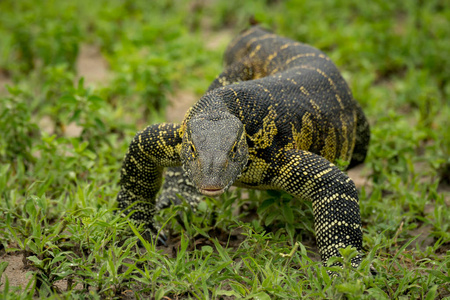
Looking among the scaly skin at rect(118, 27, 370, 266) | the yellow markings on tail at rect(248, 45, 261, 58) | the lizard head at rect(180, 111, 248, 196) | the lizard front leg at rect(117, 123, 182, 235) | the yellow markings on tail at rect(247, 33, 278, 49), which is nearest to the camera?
the lizard head at rect(180, 111, 248, 196)

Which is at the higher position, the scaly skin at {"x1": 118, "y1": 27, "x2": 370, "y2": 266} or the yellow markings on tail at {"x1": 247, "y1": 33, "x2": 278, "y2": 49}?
the yellow markings on tail at {"x1": 247, "y1": 33, "x2": 278, "y2": 49}

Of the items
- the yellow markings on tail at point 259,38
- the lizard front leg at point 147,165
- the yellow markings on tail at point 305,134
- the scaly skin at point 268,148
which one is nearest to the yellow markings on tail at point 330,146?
the scaly skin at point 268,148

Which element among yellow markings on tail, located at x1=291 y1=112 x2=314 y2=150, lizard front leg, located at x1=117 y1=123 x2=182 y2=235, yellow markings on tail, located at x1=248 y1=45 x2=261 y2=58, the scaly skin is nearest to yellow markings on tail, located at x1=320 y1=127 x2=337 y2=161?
the scaly skin

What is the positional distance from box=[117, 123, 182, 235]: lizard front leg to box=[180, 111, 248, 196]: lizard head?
37cm

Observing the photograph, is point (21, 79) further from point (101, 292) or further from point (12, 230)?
point (101, 292)

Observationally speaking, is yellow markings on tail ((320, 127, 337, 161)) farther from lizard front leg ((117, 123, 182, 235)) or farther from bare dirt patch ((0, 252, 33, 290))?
bare dirt patch ((0, 252, 33, 290))

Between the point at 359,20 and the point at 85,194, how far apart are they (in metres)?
7.25

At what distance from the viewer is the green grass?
12.1ft

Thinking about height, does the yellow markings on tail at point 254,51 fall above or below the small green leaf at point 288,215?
above

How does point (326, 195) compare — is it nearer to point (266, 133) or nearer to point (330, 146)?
point (266, 133)

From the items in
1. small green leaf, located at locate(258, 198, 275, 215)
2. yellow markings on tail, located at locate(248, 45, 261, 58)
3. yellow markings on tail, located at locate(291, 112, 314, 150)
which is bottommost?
small green leaf, located at locate(258, 198, 275, 215)

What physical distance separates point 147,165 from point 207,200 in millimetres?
785

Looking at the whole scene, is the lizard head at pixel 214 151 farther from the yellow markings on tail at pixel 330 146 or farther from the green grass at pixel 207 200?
the yellow markings on tail at pixel 330 146

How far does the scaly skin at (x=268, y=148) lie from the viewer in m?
3.61
